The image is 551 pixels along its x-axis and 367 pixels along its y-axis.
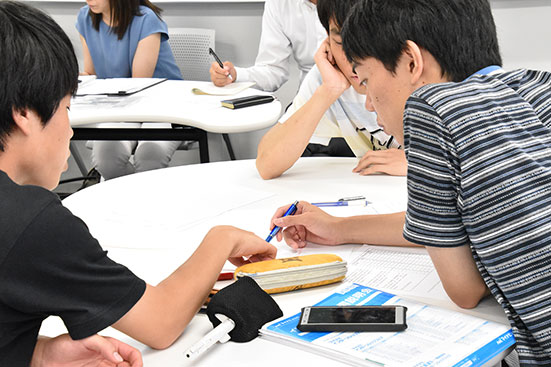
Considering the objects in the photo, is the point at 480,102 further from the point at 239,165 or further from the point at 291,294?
the point at 239,165

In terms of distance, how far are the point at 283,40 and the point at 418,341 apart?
253 cm

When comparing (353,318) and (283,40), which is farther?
(283,40)

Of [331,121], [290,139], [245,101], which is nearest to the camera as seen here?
[290,139]

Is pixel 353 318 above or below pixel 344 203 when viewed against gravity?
above

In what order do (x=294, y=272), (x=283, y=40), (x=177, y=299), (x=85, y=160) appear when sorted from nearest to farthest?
(x=177, y=299)
(x=294, y=272)
(x=283, y=40)
(x=85, y=160)

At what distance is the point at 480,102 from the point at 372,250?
0.43m

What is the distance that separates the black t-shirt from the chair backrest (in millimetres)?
3062

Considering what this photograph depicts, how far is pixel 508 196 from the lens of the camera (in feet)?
3.02

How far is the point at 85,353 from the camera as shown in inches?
35.4

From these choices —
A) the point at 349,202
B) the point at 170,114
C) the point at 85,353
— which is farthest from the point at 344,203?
the point at 170,114

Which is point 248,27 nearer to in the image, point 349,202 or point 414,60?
point 349,202

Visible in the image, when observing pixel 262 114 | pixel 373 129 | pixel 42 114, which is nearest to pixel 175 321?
pixel 42 114

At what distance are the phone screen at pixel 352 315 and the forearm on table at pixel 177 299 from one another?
188 millimetres

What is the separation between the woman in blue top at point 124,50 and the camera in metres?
3.27
